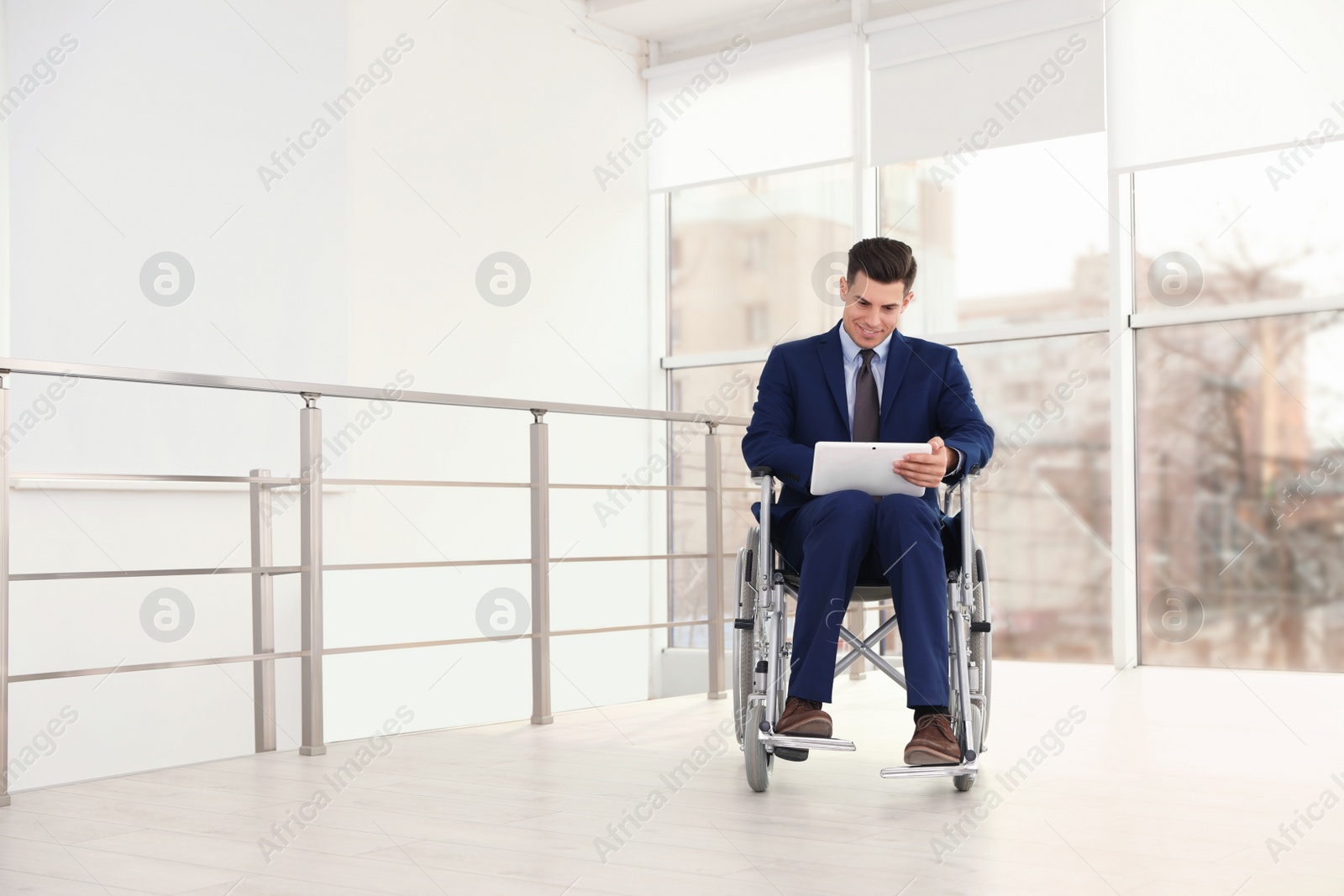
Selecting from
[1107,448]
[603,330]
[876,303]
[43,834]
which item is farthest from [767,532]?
[603,330]

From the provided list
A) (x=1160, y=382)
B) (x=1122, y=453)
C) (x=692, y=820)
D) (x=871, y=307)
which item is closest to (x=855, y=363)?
(x=871, y=307)

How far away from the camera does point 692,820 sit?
190cm

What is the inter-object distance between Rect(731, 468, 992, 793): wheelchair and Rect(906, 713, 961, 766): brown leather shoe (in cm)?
1

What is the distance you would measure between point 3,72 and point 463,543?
2.44m

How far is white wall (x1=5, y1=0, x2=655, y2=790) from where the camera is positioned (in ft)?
13.3

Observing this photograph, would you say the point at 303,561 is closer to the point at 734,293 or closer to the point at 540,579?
the point at 540,579

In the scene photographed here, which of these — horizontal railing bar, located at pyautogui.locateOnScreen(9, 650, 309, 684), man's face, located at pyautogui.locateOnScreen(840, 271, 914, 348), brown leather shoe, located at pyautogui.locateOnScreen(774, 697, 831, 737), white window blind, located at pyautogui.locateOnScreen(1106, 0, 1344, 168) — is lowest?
brown leather shoe, located at pyautogui.locateOnScreen(774, 697, 831, 737)

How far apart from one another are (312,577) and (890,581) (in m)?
1.22

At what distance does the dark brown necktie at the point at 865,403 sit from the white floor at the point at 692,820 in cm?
61

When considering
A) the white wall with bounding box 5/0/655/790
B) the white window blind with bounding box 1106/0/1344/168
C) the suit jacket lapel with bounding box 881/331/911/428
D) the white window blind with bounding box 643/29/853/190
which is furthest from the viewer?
the white window blind with bounding box 643/29/853/190

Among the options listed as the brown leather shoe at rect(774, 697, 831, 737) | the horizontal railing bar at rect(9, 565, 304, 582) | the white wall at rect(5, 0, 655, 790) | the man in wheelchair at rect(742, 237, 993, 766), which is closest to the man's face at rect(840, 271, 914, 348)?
the man in wheelchair at rect(742, 237, 993, 766)

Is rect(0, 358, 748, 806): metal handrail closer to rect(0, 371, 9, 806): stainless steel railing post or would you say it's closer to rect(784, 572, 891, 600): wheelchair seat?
rect(0, 371, 9, 806): stainless steel railing post

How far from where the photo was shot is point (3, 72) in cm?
395

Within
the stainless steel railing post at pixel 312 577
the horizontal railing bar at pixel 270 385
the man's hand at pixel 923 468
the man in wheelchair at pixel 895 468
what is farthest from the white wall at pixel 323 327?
the man's hand at pixel 923 468
